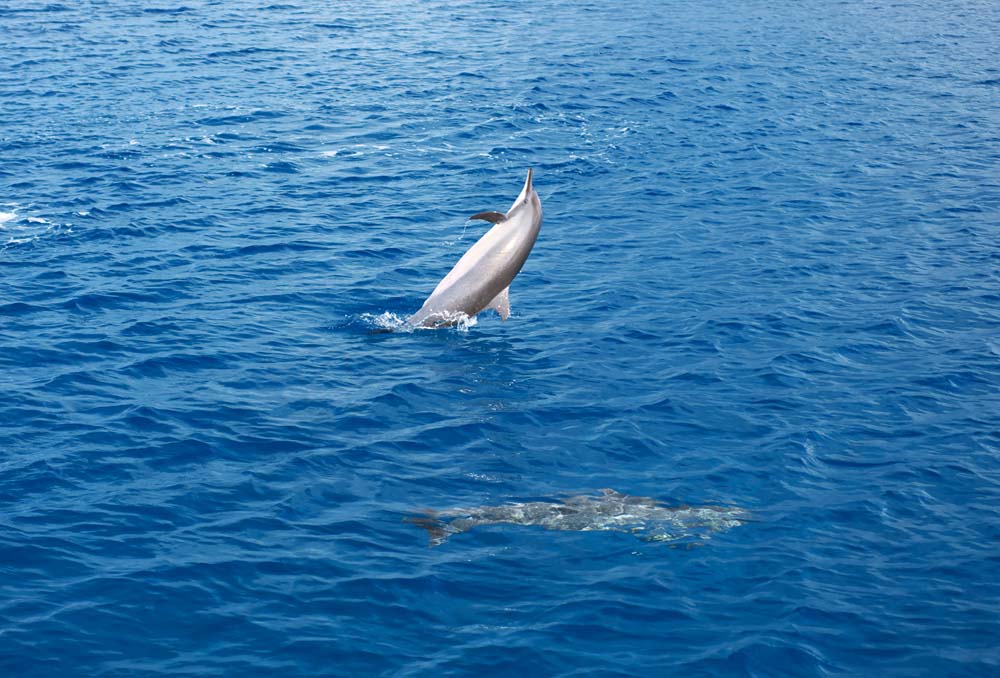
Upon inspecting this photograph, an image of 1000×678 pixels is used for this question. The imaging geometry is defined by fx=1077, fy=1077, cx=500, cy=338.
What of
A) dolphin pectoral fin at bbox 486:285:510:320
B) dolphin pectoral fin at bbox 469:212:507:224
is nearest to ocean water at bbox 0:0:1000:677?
dolphin pectoral fin at bbox 486:285:510:320

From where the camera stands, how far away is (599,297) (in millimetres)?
25766

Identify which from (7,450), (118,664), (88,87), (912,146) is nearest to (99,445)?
(7,450)

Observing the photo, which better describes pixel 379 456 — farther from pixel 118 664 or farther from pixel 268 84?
pixel 268 84

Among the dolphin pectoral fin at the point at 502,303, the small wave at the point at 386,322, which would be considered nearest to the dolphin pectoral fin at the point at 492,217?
the dolphin pectoral fin at the point at 502,303

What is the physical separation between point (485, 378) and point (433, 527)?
5723 millimetres

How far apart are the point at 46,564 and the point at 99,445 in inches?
135

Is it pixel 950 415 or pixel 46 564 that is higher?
pixel 46 564

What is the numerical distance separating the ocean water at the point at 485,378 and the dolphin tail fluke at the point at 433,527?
15 cm

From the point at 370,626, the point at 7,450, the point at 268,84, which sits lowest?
the point at 370,626

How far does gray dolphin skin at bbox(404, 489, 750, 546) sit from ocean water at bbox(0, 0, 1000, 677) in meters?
0.29

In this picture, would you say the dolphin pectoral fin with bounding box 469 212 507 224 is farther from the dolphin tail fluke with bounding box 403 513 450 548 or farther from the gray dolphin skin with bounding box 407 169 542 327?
the dolphin tail fluke with bounding box 403 513 450 548

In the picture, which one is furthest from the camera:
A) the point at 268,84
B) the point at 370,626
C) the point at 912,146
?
the point at 268,84

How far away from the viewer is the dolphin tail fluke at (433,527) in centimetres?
1589

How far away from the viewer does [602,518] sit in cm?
1656
